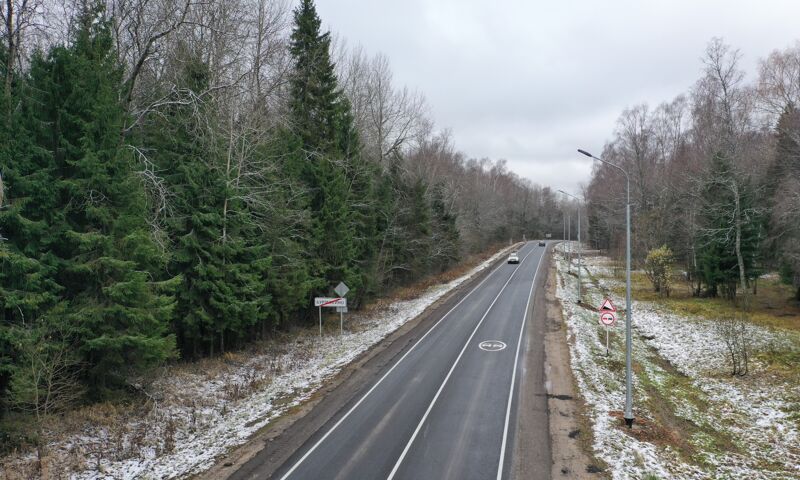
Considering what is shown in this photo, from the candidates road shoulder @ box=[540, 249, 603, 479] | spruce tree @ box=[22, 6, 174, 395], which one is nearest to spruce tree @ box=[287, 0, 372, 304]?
spruce tree @ box=[22, 6, 174, 395]

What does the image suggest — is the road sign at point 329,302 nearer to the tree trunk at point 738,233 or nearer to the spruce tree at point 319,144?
the spruce tree at point 319,144

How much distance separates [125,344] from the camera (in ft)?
40.7

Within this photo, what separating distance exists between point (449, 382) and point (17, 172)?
1448cm

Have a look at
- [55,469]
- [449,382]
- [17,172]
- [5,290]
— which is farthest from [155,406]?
[449,382]

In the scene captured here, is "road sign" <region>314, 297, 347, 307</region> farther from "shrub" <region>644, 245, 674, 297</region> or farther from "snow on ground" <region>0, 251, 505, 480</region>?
"shrub" <region>644, 245, 674, 297</region>

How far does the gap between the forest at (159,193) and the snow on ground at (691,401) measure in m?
13.1

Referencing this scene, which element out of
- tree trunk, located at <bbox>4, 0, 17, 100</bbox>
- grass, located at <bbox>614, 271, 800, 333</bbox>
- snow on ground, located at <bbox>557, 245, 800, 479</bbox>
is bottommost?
snow on ground, located at <bbox>557, 245, 800, 479</bbox>

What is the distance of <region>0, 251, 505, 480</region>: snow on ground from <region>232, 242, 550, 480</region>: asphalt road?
6.47ft

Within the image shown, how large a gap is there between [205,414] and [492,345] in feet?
42.0

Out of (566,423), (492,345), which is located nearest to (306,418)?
(566,423)

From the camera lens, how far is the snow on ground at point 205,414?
10.8m

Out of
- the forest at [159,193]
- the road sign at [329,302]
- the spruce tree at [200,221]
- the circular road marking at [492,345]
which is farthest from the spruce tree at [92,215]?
the circular road marking at [492,345]

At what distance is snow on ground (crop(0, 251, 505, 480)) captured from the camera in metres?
10.8

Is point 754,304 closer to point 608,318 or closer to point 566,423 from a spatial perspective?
point 608,318
